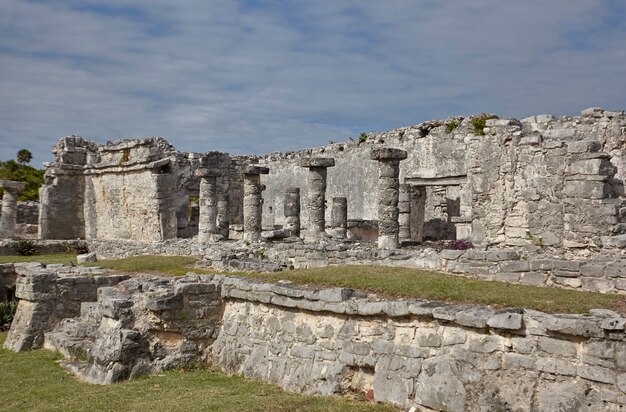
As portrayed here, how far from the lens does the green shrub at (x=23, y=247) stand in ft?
73.7

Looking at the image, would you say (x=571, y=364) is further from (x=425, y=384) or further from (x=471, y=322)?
(x=425, y=384)

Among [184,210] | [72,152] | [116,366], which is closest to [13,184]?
[72,152]

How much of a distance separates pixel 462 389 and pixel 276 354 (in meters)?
2.96

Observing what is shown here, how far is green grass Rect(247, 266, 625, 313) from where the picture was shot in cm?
675

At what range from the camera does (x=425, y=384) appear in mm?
6301

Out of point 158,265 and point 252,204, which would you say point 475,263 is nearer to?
point 158,265

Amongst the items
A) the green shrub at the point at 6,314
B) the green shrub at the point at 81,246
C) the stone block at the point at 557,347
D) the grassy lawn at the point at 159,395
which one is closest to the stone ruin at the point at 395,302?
the stone block at the point at 557,347

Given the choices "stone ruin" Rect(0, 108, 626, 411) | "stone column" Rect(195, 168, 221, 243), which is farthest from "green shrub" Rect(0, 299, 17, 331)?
"stone column" Rect(195, 168, 221, 243)

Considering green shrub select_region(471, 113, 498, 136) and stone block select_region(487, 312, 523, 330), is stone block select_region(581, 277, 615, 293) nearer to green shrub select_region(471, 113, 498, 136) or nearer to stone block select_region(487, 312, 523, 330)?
stone block select_region(487, 312, 523, 330)

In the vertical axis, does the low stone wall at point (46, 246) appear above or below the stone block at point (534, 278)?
below

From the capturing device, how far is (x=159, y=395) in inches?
297

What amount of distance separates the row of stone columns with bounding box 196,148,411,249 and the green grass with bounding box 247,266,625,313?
633cm

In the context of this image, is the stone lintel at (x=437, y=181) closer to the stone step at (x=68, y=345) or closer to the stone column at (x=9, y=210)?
the stone step at (x=68, y=345)

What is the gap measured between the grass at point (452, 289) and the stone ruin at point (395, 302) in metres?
0.69
